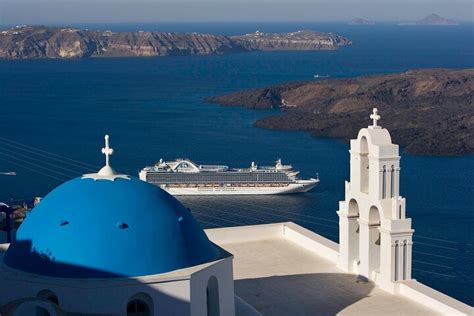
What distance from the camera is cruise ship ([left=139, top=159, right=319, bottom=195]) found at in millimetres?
53000

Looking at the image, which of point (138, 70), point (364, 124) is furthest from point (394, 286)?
point (138, 70)

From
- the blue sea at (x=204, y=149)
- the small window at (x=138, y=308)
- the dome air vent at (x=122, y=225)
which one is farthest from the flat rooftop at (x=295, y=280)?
the blue sea at (x=204, y=149)

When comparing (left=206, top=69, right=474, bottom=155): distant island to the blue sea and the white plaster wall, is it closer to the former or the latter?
the blue sea

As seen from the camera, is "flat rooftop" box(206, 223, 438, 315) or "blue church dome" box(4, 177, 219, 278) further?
"flat rooftop" box(206, 223, 438, 315)

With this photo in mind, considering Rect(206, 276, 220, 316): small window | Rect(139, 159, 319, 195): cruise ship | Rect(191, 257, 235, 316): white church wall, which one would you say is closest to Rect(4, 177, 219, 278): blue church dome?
Rect(191, 257, 235, 316): white church wall

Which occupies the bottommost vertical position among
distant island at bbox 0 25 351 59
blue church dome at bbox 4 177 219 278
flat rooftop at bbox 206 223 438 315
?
flat rooftop at bbox 206 223 438 315

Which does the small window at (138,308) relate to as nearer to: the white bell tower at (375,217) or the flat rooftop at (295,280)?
the flat rooftop at (295,280)

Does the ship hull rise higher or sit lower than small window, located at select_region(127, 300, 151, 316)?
lower

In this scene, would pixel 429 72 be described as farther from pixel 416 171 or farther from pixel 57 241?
pixel 57 241

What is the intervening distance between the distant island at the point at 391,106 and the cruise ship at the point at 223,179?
41.2 feet

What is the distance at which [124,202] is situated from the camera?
13688 mm

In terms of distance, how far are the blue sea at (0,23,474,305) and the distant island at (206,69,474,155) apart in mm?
2171

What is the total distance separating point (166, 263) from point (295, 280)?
4390 mm

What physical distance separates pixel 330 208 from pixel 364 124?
25.5 metres
